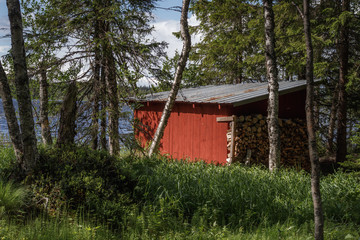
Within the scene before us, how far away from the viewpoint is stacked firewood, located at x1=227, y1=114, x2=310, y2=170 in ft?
32.1

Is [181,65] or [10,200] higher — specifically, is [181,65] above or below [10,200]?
above

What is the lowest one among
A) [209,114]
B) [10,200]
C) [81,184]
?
[10,200]

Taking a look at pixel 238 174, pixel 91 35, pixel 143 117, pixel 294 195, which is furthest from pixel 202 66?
pixel 294 195

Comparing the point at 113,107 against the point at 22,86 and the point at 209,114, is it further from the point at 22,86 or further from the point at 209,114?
the point at 22,86

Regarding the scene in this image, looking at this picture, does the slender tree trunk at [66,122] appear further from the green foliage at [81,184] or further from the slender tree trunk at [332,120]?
the slender tree trunk at [332,120]

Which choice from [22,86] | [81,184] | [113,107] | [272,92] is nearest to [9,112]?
[22,86]

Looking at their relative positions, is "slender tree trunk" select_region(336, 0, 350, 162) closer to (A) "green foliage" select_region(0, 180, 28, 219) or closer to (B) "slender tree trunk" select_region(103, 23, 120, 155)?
(B) "slender tree trunk" select_region(103, 23, 120, 155)

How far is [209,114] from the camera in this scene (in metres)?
10.2

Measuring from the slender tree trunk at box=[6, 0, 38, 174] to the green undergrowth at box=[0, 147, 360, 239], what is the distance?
0.27 meters

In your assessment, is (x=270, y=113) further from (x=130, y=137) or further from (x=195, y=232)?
(x=195, y=232)

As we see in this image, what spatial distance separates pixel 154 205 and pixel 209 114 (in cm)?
543

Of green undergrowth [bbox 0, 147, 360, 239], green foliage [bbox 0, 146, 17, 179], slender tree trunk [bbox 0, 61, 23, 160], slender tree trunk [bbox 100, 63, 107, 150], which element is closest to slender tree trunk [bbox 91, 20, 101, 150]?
slender tree trunk [bbox 100, 63, 107, 150]

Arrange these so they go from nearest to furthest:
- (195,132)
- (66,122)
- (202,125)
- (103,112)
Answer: (66,122)
(103,112)
(202,125)
(195,132)

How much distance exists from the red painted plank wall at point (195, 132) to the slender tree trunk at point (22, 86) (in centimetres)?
391
